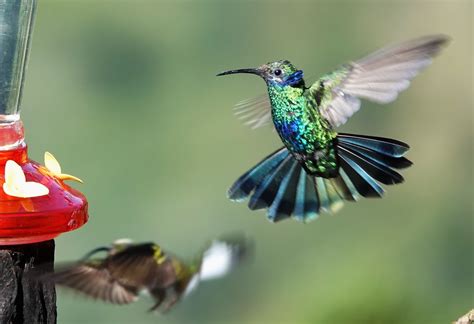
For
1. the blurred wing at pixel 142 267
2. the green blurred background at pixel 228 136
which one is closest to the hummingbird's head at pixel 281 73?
the blurred wing at pixel 142 267

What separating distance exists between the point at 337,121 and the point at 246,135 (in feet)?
12.5

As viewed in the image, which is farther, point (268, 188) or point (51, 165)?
point (268, 188)

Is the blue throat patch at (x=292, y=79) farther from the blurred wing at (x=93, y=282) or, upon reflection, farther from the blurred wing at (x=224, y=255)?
the blurred wing at (x=93, y=282)

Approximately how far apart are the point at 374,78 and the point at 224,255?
2.67 feet

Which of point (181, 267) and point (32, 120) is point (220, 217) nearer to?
point (32, 120)

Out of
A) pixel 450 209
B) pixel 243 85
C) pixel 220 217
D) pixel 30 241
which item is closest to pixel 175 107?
pixel 243 85

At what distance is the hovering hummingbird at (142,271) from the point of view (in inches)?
99.7

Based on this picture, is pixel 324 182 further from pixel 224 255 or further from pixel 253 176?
pixel 224 255

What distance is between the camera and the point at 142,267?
9.37 ft

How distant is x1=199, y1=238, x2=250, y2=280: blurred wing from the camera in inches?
119

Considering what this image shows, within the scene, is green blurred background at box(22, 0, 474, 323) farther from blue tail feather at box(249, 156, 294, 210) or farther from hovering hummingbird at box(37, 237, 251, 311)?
hovering hummingbird at box(37, 237, 251, 311)

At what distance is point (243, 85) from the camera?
7312 mm

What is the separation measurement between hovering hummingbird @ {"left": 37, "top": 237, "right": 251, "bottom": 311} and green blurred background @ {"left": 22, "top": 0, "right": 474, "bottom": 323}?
2.68 metres

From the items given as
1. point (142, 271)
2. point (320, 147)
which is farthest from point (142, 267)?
point (320, 147)
